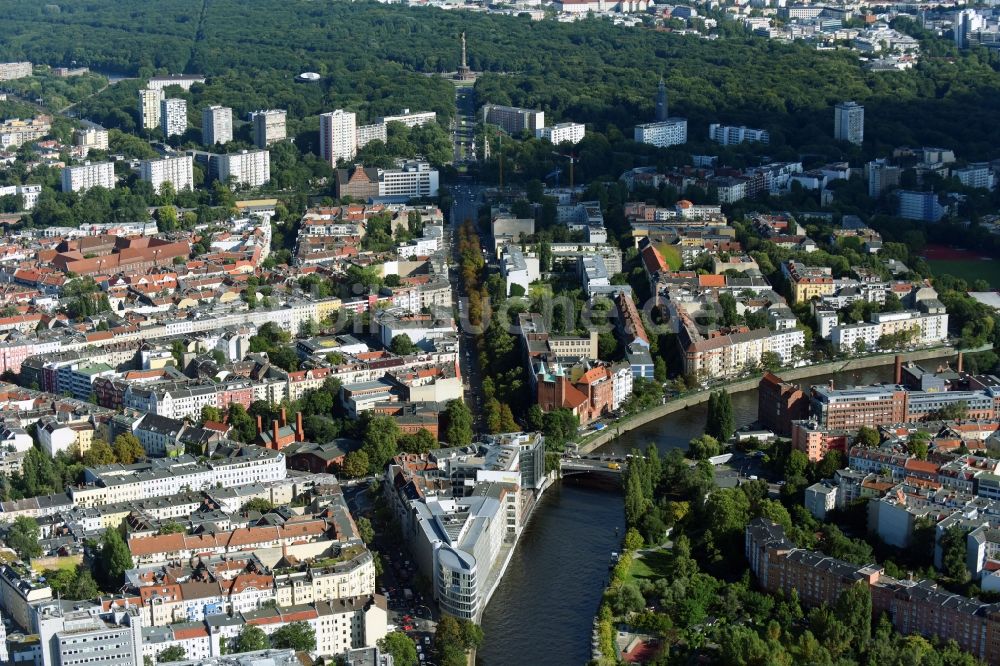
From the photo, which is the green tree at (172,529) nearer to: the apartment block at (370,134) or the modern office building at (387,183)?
the modern office building at (387,183)

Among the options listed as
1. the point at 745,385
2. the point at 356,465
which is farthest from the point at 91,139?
the point at 356,465

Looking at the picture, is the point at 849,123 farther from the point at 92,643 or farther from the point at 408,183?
the point at 92,643

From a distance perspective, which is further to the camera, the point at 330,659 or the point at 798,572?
the point at 798,572

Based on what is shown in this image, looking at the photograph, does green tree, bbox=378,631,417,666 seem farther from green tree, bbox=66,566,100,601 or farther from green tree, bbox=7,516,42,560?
green tree, bbox=7,516,42,560

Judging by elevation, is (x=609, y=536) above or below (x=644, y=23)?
below

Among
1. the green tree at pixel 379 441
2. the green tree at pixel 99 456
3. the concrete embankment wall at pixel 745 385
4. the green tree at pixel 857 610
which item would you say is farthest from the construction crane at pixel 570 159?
the green tree at pixel 857 610

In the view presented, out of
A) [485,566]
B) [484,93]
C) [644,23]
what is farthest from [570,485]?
[644,23]

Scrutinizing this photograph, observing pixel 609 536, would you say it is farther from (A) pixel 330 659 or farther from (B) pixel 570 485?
(A) pixel 330 659
